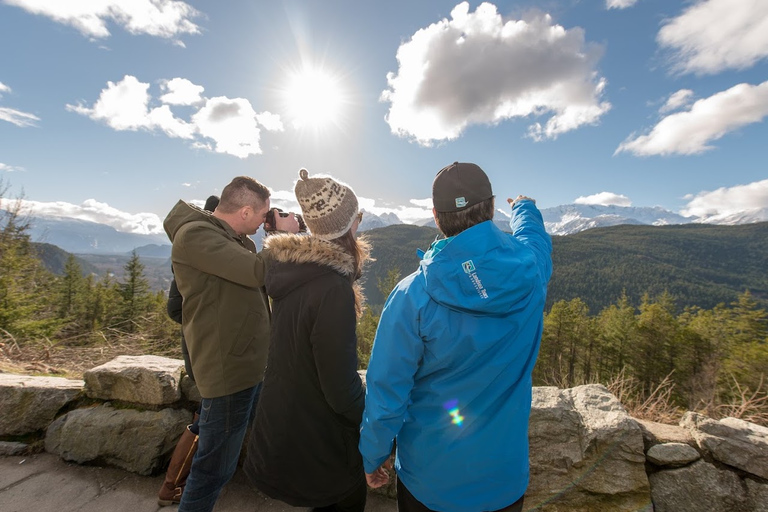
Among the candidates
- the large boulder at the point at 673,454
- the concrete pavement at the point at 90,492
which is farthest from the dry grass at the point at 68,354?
the large boulder at the point at 673,454

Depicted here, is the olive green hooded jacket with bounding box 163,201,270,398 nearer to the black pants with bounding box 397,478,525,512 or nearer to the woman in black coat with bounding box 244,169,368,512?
the woman in black coat with bounding box 244,169,368,512

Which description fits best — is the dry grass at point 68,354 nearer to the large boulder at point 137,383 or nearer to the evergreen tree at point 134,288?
the large boulder at point 137,383

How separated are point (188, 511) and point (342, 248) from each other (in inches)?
81.1

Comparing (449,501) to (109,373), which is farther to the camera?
(109,373)

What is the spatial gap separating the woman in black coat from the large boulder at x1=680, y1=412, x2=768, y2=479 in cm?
269

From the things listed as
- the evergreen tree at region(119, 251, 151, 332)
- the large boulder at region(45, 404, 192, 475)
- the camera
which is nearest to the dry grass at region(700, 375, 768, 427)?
the camera

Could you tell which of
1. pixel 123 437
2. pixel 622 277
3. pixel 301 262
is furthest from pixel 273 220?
pixel 622 277

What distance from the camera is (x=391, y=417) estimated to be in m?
1.46

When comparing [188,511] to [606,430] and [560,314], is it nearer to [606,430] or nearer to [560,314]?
[606,430]

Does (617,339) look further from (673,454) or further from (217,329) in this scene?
(217,329)

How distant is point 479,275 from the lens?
136cm

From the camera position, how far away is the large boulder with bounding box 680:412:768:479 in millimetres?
2373

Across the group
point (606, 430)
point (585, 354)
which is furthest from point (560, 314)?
point (606, 430)

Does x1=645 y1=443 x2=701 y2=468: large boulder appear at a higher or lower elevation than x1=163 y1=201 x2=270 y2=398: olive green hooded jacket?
lower
